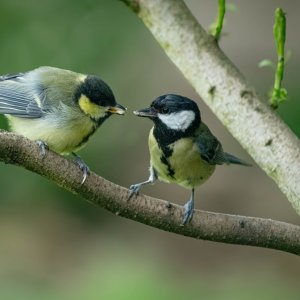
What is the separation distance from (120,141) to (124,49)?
0.96m

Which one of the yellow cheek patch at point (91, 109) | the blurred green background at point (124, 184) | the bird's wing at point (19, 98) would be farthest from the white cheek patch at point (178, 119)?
the blurred green background at point (124, 184)

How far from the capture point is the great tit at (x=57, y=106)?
2.23 meters

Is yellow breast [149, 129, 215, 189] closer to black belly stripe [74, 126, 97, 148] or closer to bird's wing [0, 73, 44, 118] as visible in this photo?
black belly stripe [74, 126, 97, 148]

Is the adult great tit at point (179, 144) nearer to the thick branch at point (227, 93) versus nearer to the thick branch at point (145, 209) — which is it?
the thick branch at point (227, 93)

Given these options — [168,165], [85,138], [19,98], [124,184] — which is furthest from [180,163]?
[124,184]

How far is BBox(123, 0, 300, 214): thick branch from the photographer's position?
1.76 meters

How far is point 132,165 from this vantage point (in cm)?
550

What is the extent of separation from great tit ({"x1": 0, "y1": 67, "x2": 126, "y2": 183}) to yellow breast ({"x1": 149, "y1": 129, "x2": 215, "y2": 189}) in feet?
0.83

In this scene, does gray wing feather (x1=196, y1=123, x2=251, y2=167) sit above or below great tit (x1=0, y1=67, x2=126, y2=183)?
above

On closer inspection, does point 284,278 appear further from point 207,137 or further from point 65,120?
point 65,120

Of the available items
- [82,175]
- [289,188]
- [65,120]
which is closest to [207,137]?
[65,120]

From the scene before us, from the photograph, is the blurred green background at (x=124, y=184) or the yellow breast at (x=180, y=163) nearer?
the yellow breast at (x=180, y=163)

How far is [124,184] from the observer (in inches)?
210

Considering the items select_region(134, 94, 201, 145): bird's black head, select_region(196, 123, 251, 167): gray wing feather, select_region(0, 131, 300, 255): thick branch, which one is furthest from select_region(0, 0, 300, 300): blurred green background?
select_region(0, 131, 300, 255): thick branch
